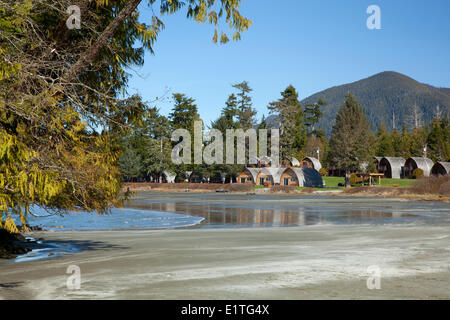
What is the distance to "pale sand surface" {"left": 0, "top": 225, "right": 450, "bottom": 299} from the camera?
7.34m

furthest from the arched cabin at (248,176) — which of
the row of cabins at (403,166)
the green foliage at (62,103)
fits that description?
the green foliage at (62,103)

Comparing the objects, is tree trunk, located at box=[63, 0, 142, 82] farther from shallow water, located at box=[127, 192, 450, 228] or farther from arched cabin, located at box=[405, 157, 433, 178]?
arched cabin, located at box=[405, 157, 433, 178]

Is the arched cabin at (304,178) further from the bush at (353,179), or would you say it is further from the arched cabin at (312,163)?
the arched cabin at (312,163)

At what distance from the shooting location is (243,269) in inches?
371

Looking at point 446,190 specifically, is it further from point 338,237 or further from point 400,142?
point 400,142

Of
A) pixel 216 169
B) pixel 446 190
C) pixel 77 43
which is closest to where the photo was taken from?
pixel 77 43

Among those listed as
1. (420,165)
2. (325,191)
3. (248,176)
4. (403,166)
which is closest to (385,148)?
(403,166)

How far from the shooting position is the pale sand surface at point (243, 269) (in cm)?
734

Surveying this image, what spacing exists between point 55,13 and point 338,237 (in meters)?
10.7

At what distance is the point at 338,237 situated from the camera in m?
15.7

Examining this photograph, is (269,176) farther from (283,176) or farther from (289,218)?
(289,218)

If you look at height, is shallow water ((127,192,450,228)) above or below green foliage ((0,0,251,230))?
below

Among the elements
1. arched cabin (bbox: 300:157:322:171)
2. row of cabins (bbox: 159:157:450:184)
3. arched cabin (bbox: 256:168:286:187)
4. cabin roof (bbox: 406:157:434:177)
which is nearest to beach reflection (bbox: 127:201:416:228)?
row of cabins (bbox: 159:157:450:184)
